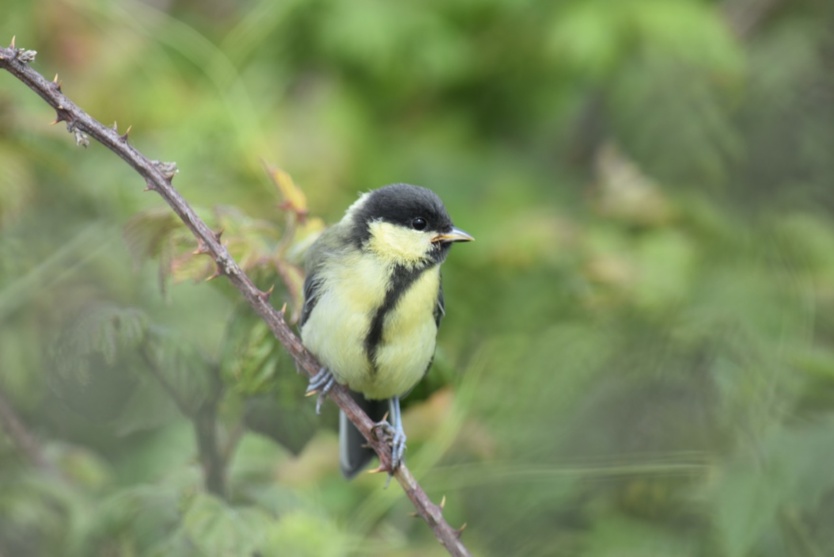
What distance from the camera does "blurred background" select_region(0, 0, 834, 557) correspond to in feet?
7.27

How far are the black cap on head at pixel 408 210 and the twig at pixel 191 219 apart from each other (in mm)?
529

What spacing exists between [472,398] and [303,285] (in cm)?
91

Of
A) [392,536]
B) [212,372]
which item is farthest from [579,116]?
[212,372]

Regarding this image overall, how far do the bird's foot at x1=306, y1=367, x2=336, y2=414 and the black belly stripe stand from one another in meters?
0.11

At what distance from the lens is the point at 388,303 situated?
224 cm

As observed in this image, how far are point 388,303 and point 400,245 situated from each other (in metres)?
0.15

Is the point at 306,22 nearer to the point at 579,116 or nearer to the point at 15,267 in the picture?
the point at 579,116

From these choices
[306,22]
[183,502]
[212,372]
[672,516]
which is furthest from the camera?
[306,22]

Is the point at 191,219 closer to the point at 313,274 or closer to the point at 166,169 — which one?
the point at 166,169

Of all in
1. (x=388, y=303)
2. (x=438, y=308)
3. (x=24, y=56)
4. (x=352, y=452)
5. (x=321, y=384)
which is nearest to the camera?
(x=24, y=56)

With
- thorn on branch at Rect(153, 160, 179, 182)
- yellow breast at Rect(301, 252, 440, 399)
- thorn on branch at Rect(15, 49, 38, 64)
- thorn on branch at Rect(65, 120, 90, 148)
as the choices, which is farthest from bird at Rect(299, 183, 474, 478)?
thorn on branch at Rect(15, 49, 38, 64)

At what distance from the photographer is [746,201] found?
4.46 meters

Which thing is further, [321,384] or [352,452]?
[352,452]

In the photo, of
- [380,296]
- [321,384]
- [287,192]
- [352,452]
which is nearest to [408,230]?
[380,296]
